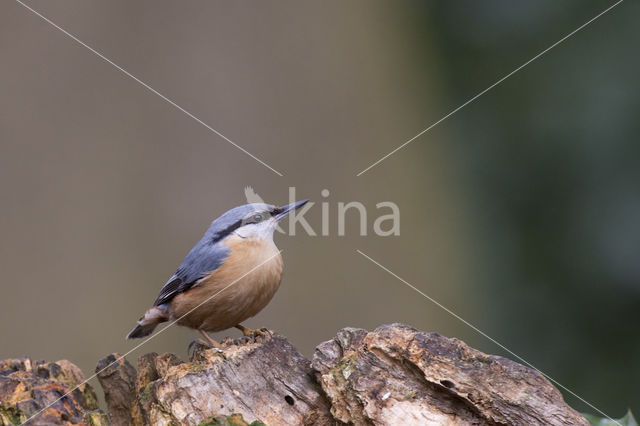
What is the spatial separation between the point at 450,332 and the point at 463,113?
7.15 feet

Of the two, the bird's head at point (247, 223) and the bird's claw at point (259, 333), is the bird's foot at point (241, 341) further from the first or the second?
the bird's head at point (247, 223)

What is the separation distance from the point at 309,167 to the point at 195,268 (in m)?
2.42

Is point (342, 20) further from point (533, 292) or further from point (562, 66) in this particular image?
point (533, 292)

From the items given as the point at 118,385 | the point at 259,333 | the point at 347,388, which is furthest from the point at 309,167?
the point at 347,388

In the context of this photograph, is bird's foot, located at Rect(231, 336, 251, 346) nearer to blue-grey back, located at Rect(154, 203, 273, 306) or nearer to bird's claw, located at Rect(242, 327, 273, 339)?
bird's claw, located at Rect(242, 327, 273, 339)

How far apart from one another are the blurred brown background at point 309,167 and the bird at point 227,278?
1787mm

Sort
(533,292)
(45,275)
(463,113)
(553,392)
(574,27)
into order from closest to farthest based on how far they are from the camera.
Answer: (553,392)
(45,275)
(574,27)
(533,292)
(463,113)

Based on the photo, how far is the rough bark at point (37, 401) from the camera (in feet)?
Result: 9.93

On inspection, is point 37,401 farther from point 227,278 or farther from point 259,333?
point 227,278

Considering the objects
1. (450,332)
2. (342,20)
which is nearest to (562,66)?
(342,20)

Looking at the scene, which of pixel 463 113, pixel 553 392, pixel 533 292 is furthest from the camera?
pixel 463 113

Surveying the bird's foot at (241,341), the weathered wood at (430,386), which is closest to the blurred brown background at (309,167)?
the bird's foot at (241,341)

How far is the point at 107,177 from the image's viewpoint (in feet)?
19.8

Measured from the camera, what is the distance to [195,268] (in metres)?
4.05
